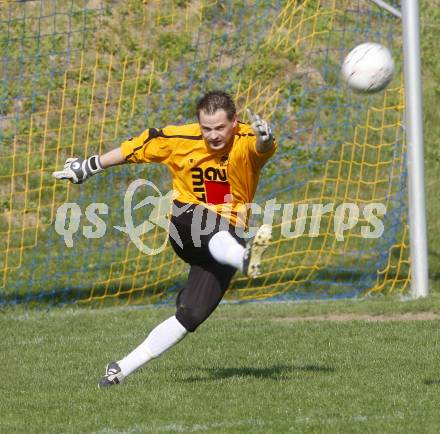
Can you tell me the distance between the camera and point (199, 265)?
6.96 m

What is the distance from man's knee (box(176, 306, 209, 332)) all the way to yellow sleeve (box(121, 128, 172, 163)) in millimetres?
909

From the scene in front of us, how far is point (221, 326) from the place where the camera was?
371 inches

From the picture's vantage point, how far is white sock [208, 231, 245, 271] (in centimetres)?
654

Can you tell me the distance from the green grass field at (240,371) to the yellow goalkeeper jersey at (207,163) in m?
1.07

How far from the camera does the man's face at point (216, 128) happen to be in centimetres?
676

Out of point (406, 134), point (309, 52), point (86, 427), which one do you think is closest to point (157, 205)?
point (309, 52)

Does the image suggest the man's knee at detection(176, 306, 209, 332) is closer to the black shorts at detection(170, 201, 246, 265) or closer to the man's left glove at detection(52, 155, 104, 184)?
the black shorts at detection(170, 201, 246, 265)

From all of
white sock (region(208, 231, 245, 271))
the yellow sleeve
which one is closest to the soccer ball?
the yellow sleeve

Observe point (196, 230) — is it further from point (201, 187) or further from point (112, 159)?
point (112, 159)

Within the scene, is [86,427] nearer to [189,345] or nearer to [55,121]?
[189,345]

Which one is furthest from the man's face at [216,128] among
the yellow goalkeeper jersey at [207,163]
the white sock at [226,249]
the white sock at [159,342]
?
the white sock at [159,342]

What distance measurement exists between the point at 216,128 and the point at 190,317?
109 cm

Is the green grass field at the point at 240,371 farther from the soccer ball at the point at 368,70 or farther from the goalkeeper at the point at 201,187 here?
the soccer ball at the point at 368,70

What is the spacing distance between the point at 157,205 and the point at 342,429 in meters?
7.18
